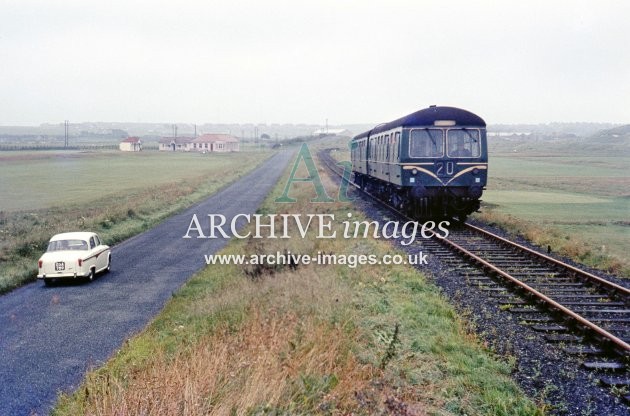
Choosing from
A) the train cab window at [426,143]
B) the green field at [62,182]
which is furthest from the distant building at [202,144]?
the train cab window at [426,143]

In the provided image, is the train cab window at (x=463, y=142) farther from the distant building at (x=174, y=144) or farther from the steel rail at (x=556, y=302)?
the distant building at (x=174, y=144)

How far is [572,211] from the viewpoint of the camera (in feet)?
92.0

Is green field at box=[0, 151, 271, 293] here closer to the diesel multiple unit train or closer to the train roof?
the diesel multiple unit train

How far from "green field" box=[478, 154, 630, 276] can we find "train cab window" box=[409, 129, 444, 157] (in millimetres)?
3940

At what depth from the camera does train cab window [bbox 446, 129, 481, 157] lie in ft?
61.6

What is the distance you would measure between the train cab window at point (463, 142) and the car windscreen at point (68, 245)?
11.7 metres

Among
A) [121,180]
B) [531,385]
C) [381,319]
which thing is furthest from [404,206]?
[121,180]

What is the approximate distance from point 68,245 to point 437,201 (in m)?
11.8

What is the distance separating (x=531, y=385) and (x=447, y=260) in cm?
745

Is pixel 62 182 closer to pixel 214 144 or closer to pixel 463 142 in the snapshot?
pixel 463 142

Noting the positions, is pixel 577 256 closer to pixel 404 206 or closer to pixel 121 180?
pixel 404 206

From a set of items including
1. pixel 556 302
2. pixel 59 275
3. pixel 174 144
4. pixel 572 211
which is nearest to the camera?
pixel 556 302

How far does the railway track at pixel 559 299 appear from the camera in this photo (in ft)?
25.7

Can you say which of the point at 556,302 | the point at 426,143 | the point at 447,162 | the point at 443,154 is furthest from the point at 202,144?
the point at 556,302
